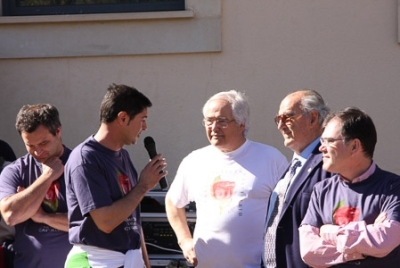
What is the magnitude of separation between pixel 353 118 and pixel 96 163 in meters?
1.35

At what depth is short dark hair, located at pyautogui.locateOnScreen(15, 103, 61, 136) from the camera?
5.39 metres

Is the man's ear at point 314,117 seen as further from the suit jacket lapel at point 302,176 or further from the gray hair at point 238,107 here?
the gray hair at point 238,107

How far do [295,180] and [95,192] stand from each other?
106cm

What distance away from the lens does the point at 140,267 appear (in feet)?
16.6

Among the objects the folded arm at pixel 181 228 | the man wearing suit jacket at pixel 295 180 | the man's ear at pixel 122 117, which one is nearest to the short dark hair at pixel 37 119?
the man's ear at pixel 122 117

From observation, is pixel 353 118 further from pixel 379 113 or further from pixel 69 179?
pixel 379 113

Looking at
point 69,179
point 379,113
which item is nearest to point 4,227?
point 69,179

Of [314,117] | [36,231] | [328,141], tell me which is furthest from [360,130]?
[36,231]

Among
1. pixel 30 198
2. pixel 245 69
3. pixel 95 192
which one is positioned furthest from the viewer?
pixel 245 69

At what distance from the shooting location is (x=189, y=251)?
5.52m

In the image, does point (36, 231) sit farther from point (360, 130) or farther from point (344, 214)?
point (360, 130)

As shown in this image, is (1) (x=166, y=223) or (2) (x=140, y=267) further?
(1) (x=166, y=223)

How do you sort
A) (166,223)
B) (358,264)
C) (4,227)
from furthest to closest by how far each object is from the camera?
1. (166,223)
2. (4,227)
3. (358,264)

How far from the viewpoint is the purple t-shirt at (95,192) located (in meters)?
4.89
